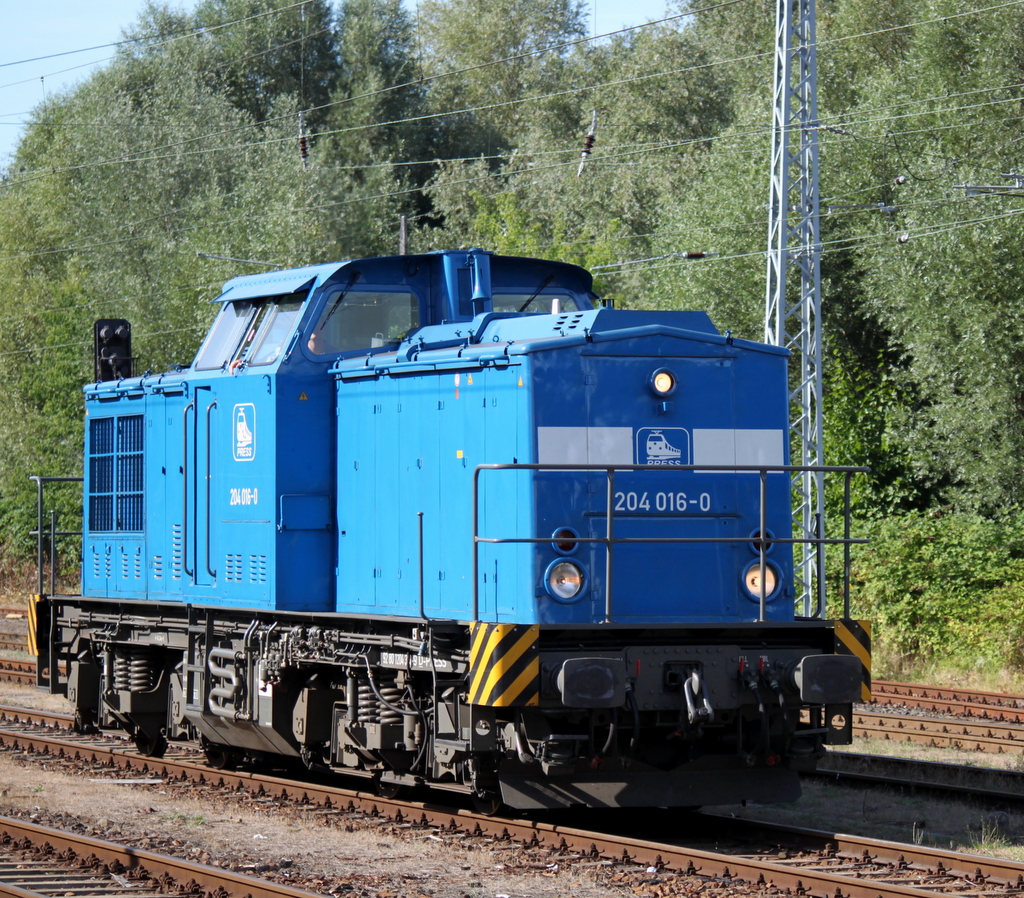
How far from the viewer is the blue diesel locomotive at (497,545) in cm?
768

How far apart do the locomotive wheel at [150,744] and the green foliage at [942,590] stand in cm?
1038

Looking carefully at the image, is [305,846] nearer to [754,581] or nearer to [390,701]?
[390,701]

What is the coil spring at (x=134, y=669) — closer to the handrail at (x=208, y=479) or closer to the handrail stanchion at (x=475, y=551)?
the handrail at (x=208, y=479)

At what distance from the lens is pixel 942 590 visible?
1883cm

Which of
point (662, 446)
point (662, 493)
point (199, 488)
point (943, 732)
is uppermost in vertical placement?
point (662, 446)

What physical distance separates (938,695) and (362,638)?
930 centimetres

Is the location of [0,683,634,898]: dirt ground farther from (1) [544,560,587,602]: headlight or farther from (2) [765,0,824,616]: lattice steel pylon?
(2) [765,0,824,616]: lattice steel pylon

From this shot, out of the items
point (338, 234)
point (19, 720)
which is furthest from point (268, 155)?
point (19, 720)

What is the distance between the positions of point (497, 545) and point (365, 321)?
87.4 inches

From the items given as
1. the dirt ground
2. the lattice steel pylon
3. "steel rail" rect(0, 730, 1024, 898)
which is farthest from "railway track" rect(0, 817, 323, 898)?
the lattice steel pylon

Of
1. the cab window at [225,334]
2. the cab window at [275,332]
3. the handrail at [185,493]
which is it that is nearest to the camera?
the cab window at [275,332]

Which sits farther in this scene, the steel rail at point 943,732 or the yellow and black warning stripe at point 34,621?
the yellow and black warning stripe at point 34,621

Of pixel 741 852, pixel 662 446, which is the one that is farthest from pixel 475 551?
pixel 741 852

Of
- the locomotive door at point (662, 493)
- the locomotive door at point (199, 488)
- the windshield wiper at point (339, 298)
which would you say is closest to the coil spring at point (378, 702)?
the locomotive door at point (662, 493)
